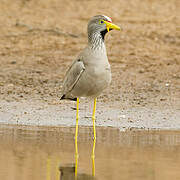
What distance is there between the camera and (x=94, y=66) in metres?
7.61

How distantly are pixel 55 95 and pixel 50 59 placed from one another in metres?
2.24

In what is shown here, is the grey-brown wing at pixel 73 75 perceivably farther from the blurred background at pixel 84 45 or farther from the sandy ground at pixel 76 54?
the blurred background at pixel 84 45

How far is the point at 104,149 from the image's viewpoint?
7445 millimetres

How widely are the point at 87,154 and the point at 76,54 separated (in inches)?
249

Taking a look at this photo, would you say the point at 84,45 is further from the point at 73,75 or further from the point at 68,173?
the point at 68,173

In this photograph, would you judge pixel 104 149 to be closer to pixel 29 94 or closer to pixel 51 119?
pixel 51 119

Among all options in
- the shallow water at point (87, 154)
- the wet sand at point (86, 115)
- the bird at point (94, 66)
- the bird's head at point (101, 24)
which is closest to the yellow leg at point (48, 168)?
the shallow water at point (87, 154)

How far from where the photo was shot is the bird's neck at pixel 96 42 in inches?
304

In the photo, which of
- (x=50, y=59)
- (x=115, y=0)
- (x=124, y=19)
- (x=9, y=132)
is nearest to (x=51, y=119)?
(x=9, y=132)

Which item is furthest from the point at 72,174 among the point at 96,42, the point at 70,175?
the point at 96,42

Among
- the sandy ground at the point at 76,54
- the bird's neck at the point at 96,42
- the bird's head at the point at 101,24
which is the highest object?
the sandy ground at the point at 76,54

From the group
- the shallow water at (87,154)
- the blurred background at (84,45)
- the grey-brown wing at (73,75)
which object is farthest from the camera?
the blurred background at (84,45)

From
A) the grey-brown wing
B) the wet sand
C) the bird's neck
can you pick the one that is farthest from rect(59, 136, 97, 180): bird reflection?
the wet sand

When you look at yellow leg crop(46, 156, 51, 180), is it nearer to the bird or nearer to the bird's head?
the bird
